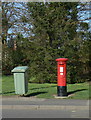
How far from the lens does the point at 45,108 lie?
834 cm

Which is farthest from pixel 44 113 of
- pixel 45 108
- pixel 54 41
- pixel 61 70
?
pixel 54 41

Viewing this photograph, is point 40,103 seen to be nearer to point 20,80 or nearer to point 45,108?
point 45,108

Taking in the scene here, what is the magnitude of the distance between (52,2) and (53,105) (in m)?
9.67

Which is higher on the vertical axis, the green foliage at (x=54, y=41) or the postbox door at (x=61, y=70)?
the green foliage at (x=54, y=41)

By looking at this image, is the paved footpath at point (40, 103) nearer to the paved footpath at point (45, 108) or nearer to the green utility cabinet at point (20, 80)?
the paved footpath at point (45, 108)

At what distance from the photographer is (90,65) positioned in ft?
56.4

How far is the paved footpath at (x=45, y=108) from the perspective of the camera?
751 centimetres

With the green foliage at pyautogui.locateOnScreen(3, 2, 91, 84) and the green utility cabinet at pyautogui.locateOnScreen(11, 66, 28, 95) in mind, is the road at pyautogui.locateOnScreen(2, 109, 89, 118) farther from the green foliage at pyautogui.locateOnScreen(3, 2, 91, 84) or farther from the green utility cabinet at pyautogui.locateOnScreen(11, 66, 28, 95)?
the green foliage at pyautogui.locateOnScreen(3, 2, 91, 84)

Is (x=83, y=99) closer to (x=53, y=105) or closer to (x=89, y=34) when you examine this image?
(x=53, y=105)

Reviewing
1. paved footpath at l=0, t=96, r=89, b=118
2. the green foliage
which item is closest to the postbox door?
paved footpath at l=0, t=96, r=89, b=118

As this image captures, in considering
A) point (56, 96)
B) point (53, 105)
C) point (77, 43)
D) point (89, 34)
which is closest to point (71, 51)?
point (77, 43)

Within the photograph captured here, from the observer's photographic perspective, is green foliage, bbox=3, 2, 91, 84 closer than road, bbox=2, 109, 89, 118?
No

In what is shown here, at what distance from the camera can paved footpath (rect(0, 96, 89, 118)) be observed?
751 centimetres

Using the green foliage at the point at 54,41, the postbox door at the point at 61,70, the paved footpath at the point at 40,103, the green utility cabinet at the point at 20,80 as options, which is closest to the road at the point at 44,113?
the paved footpath at the point at 40,103
